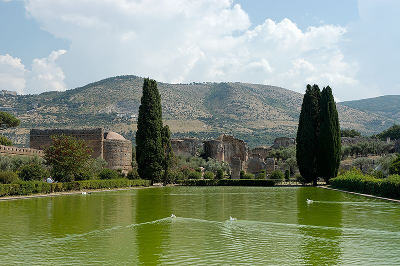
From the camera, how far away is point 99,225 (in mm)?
9852

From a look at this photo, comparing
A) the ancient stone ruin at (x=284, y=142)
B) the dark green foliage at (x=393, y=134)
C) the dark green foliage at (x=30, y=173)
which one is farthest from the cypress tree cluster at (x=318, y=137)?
the dark green foliage at (x=393, y=134)

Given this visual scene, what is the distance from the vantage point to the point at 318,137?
31.4 m

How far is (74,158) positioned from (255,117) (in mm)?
71793

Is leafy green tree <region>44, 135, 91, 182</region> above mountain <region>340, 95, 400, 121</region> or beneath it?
beneath

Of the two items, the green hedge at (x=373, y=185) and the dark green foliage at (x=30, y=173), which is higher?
the dark green foliage at (x=30, y=173)

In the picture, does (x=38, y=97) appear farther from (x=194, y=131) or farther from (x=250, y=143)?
(x=250, y=143)

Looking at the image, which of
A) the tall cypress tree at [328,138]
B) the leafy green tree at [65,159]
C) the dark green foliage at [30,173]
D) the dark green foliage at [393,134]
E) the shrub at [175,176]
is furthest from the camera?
the dark green foliage at [393,134]

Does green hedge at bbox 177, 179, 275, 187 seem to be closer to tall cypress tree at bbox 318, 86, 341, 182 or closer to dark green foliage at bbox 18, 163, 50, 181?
tall cypress tree at bbox 318, 86, 341, 182

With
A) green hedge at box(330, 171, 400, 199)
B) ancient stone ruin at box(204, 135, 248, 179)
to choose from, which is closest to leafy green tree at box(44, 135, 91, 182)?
green hedge at box(330, 171, 400, 199)

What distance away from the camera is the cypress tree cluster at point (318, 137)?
30.6m

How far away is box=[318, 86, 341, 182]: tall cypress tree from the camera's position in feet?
99.9

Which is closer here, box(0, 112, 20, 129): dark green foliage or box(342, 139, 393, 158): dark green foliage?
box(0, 112, 20, 129): dark green foliage

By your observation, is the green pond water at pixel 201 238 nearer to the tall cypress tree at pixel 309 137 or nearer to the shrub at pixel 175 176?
the tall cypress tree at pixel 309 137

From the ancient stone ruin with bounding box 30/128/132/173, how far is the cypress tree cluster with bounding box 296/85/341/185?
1795 centimetres
